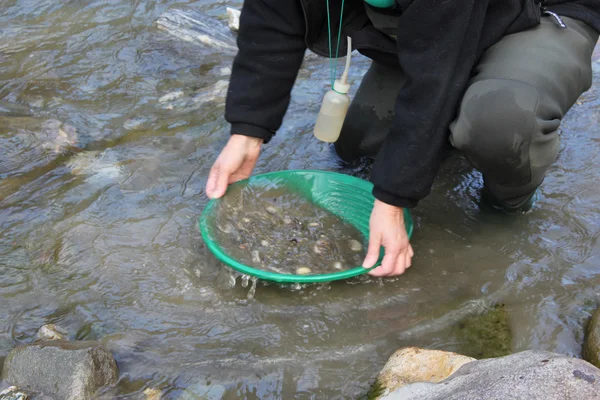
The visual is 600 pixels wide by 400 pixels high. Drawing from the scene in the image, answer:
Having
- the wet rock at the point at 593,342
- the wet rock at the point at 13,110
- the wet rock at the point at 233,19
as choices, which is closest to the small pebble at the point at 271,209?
the wet rock at the point at 593,342

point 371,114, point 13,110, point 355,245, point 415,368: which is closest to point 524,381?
point 415,368

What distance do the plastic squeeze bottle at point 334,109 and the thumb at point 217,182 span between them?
41cm

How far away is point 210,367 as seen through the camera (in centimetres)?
191

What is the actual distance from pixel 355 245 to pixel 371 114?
821 millimetres

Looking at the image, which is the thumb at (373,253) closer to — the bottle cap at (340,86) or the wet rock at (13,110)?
the bottle cap at (340,86)

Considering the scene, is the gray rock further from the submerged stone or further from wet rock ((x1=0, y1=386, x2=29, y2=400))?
wet rock ((x1=0, y1=386, x2=29, y2=400))

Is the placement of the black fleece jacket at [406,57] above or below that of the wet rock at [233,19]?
above

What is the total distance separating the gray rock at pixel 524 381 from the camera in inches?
52.8

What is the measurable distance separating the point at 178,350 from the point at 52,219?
93cm

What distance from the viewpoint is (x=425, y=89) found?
1989 millimetres

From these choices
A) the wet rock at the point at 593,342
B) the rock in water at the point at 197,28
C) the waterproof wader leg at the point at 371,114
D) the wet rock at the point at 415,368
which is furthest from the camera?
the rock in water at the point at 197,28

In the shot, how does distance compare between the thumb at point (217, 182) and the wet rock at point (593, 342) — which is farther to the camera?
the thumb at point (217, 182)

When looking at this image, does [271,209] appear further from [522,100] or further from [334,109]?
[522,100]

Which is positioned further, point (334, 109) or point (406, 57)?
point (334, 109)
